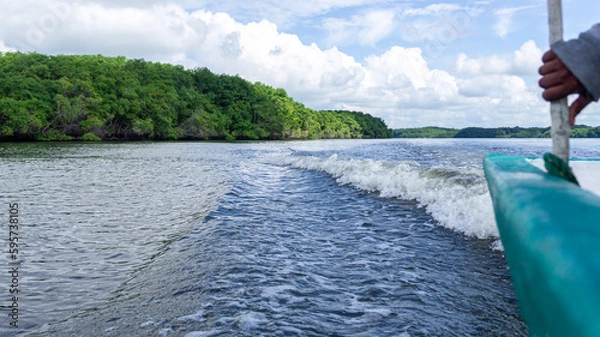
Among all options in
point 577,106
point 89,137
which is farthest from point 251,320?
point 89,137

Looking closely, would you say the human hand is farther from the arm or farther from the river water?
the river water

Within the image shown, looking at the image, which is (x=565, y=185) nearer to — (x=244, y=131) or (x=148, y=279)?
(x=148, y=279)

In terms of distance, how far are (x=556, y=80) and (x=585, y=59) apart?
5.9 inches

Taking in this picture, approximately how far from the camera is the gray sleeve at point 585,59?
2.04 meters

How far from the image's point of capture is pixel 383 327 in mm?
3756

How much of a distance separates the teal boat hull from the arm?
0.50 metres

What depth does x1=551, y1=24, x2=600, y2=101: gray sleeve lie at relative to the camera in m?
2.04

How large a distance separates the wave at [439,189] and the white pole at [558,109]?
5.09m

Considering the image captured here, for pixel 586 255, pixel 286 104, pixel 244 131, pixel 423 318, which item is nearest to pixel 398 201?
pixel 423 318

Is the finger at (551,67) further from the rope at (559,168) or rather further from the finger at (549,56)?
the rope at (559,168)

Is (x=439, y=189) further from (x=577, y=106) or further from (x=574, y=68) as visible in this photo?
(x=574, y=68)

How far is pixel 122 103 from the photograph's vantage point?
7369cm

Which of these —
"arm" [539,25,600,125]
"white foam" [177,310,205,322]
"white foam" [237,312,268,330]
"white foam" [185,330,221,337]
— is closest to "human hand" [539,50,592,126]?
"arm" [539,25,600,125]

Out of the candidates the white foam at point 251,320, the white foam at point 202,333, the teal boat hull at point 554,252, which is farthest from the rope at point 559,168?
the white foam at point 202,333
